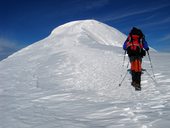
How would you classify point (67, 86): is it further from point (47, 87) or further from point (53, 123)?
point (53, 123)

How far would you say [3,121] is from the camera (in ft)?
19.9

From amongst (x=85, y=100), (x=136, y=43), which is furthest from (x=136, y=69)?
(x=85, y=100)

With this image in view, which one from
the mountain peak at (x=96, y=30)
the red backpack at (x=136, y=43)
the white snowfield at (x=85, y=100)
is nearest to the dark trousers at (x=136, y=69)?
the red backpack at (x=136, y=43)

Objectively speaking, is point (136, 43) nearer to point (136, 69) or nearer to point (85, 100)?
point (136, 69)

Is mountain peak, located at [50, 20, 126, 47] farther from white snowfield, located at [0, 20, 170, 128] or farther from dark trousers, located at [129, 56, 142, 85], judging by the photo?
dark trousers, located at [129, 56, 142, 85]

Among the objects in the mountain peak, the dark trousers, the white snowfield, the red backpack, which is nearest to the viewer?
the white snowfield

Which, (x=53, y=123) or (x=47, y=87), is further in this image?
(x=47, y=87)

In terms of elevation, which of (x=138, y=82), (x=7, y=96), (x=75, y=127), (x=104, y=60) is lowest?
(x=75, y=127)

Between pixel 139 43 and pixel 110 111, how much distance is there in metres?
4.71

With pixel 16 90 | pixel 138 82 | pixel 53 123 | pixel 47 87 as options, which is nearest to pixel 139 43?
pixel 138 82

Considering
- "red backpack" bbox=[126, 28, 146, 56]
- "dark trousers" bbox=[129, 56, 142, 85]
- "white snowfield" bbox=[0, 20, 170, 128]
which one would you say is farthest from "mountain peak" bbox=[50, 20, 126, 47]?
"dark trousers" bbox=[129, 56, 142, 85]

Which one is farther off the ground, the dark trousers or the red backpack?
the red backpack

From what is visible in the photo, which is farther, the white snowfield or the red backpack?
the red backpack

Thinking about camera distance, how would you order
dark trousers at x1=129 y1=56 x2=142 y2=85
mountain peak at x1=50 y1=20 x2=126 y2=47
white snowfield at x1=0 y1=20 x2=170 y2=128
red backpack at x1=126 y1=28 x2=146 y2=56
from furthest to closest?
1. mountain peak at x1=50 y1=20 x2=126 y2=47
2. red backpack at x1=126 y1=28 x2=146 y2=56
3. dark trousers at x1=129 y1=56 x2=142 y2=85
4. white snowfield at x1=0 y1=20 x2=170 y2=128
